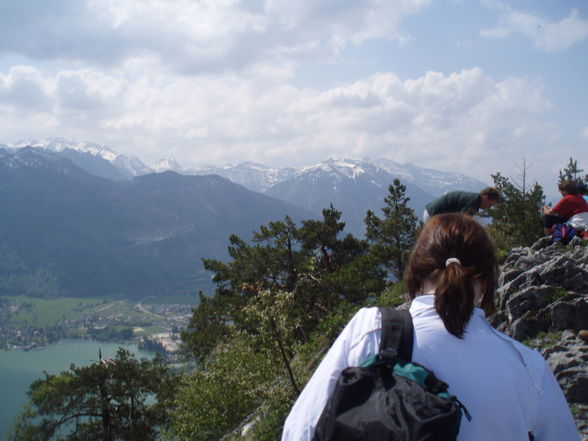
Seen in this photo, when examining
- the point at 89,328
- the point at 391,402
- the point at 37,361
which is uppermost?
the point at 391,402

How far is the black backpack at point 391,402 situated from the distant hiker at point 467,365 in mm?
53

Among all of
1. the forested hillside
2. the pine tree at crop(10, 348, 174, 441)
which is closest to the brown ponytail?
the forested hillside

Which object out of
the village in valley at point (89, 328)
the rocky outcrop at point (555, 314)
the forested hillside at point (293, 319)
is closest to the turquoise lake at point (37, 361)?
the village in valley at point (89, 328)

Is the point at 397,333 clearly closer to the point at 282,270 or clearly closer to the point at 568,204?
the point at 568,204

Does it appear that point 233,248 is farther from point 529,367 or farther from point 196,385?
point 529,367

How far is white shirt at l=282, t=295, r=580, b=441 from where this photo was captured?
194 centimetres

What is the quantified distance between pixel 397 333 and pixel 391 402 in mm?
293

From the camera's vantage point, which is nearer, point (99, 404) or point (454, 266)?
point (454, 266)

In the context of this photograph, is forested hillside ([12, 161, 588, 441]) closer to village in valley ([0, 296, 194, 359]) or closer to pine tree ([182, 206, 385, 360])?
pine tree ([182, 206, 385, 360])

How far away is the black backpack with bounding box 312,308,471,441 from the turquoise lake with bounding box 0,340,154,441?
113396mm

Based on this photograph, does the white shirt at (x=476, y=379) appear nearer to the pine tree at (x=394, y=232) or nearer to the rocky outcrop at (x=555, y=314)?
the rocky outcrop at (x=555, y=314)

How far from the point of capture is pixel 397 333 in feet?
6.56

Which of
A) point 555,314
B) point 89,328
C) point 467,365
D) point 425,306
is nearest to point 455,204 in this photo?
point 555,314

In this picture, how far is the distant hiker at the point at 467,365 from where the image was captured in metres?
1.94
